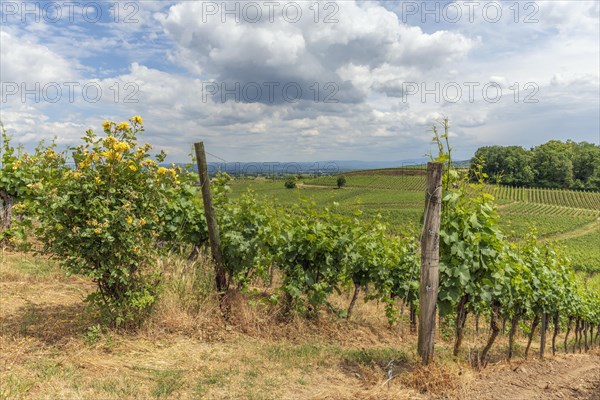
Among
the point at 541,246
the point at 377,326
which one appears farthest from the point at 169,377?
the point at 541,246

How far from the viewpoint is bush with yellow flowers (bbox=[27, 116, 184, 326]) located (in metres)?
4.18

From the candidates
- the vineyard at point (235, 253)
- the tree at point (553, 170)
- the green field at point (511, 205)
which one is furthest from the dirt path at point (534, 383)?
the tree at point (553, 170)

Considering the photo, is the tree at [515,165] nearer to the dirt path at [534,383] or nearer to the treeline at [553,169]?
the treeline at [553,169]

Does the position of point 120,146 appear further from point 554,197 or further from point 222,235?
point 554,197

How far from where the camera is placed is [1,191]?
8922 mm

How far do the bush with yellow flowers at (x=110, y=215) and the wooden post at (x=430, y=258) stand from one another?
10.2ft

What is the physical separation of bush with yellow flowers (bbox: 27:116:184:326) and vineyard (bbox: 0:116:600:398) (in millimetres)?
15

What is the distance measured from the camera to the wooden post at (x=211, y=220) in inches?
212

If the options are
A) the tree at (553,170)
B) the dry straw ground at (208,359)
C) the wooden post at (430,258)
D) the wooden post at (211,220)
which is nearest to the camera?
the dry straw ground at (208,359)

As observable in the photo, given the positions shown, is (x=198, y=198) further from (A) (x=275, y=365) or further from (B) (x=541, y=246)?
(B) (x=541, y=246)

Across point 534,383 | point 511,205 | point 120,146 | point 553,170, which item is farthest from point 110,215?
point 553,170

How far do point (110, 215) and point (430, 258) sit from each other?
358cm

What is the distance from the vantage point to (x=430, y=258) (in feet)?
13.4

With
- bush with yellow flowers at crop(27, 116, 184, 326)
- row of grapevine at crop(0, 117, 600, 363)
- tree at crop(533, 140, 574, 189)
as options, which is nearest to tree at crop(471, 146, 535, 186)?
tree at crop(533, 140, 574, 189)
